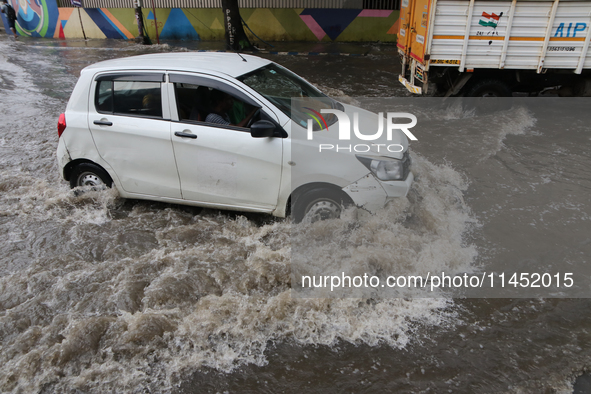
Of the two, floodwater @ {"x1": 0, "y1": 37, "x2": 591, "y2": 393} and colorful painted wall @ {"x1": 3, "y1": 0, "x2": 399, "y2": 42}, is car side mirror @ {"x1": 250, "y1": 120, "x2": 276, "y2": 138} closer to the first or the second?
floodwater @ {"x1": 0, "y1": 37, "x2": 591, "y2": 393}

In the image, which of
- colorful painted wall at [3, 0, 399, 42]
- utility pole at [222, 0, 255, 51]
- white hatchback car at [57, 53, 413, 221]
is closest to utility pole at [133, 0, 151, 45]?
colorful painted wall at [3, 0, 399, 42]

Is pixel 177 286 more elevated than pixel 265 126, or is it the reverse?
pixel 265 126

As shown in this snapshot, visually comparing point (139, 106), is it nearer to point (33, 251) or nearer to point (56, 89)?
point (33, 251)

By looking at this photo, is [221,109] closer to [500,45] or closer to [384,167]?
[384,167]

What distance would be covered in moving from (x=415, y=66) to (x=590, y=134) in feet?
11.2

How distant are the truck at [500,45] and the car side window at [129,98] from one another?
538 cm

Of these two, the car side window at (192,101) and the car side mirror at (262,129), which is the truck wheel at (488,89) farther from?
the car side window at (192,101)

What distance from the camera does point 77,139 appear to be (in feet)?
15.8

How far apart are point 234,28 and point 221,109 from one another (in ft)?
42.4

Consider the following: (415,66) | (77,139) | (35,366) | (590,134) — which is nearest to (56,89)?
(77,139)

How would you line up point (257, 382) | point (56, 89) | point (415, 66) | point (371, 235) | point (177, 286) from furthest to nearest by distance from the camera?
1. point (56, 89)
2. point (415, 66)
3. point (371, 235)
4. point (177, 286)
5. point (257, 382)

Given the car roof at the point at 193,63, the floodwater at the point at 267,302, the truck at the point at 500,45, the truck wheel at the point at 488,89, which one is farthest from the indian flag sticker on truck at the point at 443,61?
the car roof at the point at 193,63

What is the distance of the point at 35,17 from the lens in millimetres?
20641

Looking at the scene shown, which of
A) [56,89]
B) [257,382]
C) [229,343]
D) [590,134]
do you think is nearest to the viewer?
[257,382]
